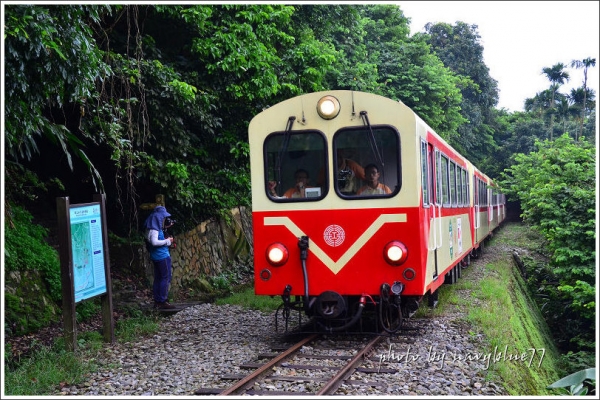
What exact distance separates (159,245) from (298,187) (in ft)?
9.68

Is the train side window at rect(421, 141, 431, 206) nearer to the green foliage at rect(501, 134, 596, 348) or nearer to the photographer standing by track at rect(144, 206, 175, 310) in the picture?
the photographer standing by track at rect(144, 206, 175, 310)

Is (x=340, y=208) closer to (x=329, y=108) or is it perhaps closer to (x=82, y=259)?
(x=329, y=108)

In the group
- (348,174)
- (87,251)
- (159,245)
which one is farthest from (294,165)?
(159,245)

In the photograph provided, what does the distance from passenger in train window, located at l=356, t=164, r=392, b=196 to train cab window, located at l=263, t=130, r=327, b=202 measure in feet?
1.55

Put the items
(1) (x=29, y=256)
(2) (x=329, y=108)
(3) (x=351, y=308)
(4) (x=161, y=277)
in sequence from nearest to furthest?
(2) (x=329, y=108)
(3) (x=351, y=308)
(1) (x=29, y=256)
(4) (x=161, y=277)

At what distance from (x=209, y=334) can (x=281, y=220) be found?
2.00 meters

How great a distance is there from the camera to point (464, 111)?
34875 millimetres

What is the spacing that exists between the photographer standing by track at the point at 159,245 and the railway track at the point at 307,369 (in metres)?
2.93

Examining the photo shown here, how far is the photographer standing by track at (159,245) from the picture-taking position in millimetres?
8922

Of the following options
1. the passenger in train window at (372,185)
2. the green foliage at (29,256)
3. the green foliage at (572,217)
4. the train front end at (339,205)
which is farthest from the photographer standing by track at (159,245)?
the green foliage at (572,217)

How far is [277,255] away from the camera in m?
6.86

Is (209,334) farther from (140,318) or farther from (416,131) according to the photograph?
(416,131)

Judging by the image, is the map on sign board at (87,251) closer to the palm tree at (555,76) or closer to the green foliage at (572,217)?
the green foliage at (572,217)

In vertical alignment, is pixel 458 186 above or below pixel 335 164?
below
